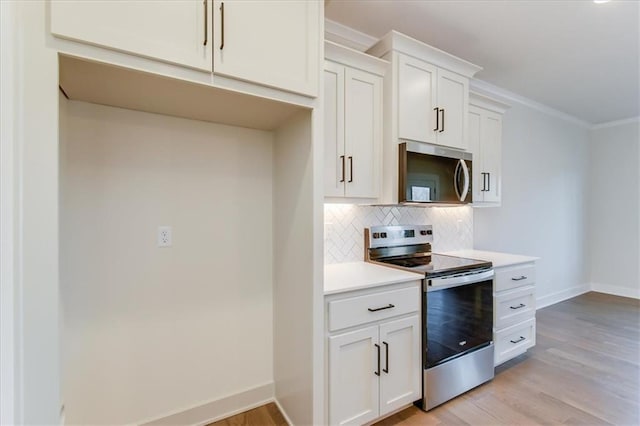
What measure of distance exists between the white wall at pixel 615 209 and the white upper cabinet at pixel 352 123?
494 cm

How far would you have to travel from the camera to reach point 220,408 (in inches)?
75.0

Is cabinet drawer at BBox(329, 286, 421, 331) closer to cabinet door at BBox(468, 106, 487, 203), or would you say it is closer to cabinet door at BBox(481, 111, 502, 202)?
cabinet door at BBox(468, 106, 487, 203)

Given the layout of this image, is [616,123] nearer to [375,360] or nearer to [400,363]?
[400,363]

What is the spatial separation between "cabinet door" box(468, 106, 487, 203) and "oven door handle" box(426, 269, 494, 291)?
0.89m

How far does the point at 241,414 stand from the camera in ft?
6.40

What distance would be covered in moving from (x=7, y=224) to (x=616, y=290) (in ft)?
22.8

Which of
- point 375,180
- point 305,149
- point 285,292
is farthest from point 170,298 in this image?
point 375,180

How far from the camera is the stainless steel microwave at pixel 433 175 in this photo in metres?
2.15

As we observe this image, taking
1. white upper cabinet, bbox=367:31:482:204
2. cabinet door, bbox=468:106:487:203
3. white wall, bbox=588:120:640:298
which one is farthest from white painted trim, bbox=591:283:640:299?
white upper cabinet, bbox=367:31:482:204

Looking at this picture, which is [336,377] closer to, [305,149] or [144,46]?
[305,149]

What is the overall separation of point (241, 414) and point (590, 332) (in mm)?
3780

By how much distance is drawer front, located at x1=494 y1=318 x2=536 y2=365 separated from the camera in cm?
243

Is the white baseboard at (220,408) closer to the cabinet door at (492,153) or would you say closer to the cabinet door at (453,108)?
the cabinet door at (453,108)

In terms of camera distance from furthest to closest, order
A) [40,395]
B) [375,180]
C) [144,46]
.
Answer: [375,180] < [144,46] < [40,395]
